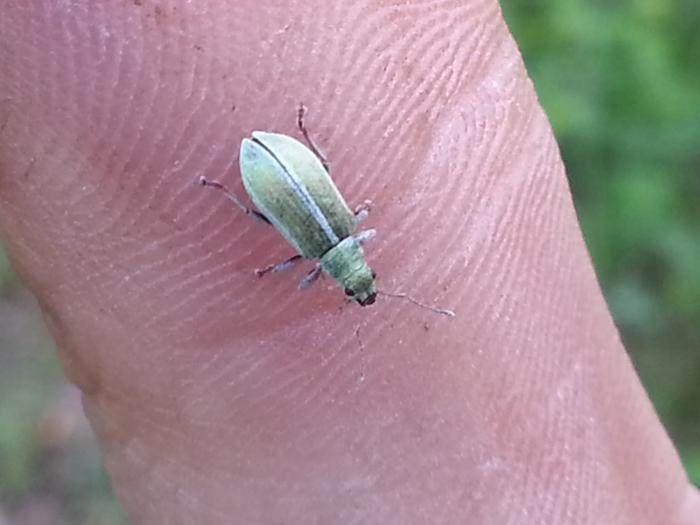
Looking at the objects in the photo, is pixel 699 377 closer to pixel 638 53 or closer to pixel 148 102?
pixel 638 53

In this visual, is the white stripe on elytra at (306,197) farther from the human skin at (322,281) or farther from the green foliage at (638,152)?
the green foliage at (638,152)

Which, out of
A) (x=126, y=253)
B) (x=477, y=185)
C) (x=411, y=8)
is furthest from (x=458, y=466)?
(x=411, y=8)

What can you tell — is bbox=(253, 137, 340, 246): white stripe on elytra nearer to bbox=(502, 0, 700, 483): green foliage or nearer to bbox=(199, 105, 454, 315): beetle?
bbox=(199, 105, 454, 315): beetle

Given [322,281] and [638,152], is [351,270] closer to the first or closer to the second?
[322,281]

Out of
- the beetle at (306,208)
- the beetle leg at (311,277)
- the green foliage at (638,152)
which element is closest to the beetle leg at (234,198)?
the beetle at (306,208)

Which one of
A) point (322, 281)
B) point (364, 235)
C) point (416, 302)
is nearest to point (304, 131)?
point (364, 235)

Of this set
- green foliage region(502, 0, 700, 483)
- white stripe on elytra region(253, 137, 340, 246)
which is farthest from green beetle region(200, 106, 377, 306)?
green foliage region(502, 0, 700, 483)
